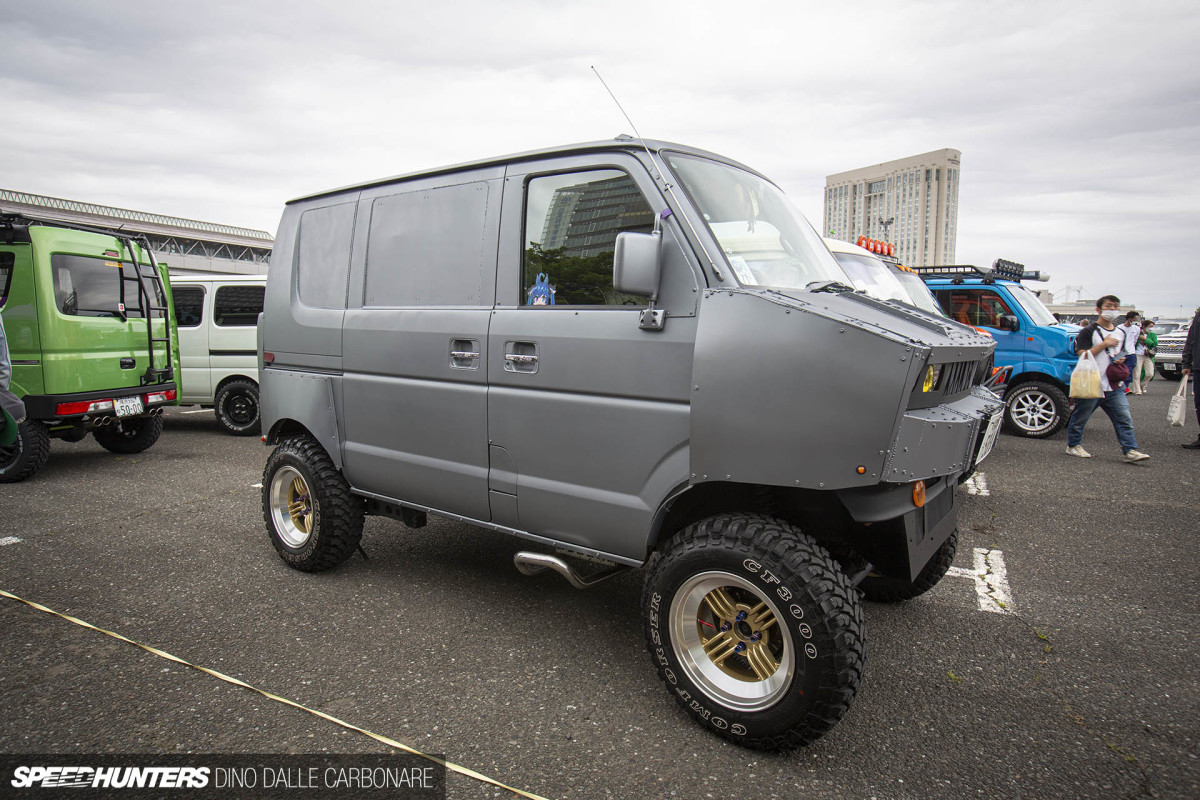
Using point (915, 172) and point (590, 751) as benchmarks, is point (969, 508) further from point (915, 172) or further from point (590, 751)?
point (915, 172)

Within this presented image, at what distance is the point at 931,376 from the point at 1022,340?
7.83 m

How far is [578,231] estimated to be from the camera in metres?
2.85

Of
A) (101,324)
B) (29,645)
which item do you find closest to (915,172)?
(101,324)

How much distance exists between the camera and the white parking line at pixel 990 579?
3.67 m

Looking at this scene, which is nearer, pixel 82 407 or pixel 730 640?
pixel 730 640

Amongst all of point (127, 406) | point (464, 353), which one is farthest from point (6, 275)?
Answer: point (464, 353)

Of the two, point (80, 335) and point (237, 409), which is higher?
point (80, 335)

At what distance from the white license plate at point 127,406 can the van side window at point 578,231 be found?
232 inches

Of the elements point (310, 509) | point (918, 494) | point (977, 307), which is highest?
point (977, 307)

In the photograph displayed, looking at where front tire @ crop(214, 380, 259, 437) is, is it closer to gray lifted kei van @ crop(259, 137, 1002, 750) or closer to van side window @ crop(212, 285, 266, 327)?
van side window @ crop(212, 285, 266, 327)

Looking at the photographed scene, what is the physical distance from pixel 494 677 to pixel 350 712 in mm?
584

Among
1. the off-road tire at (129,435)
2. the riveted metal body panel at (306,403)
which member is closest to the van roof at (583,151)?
the riveted metal body panel at (306,403)

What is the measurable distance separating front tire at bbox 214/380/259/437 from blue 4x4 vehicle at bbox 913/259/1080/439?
31.2 ft

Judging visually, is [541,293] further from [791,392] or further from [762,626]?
[762,626]
